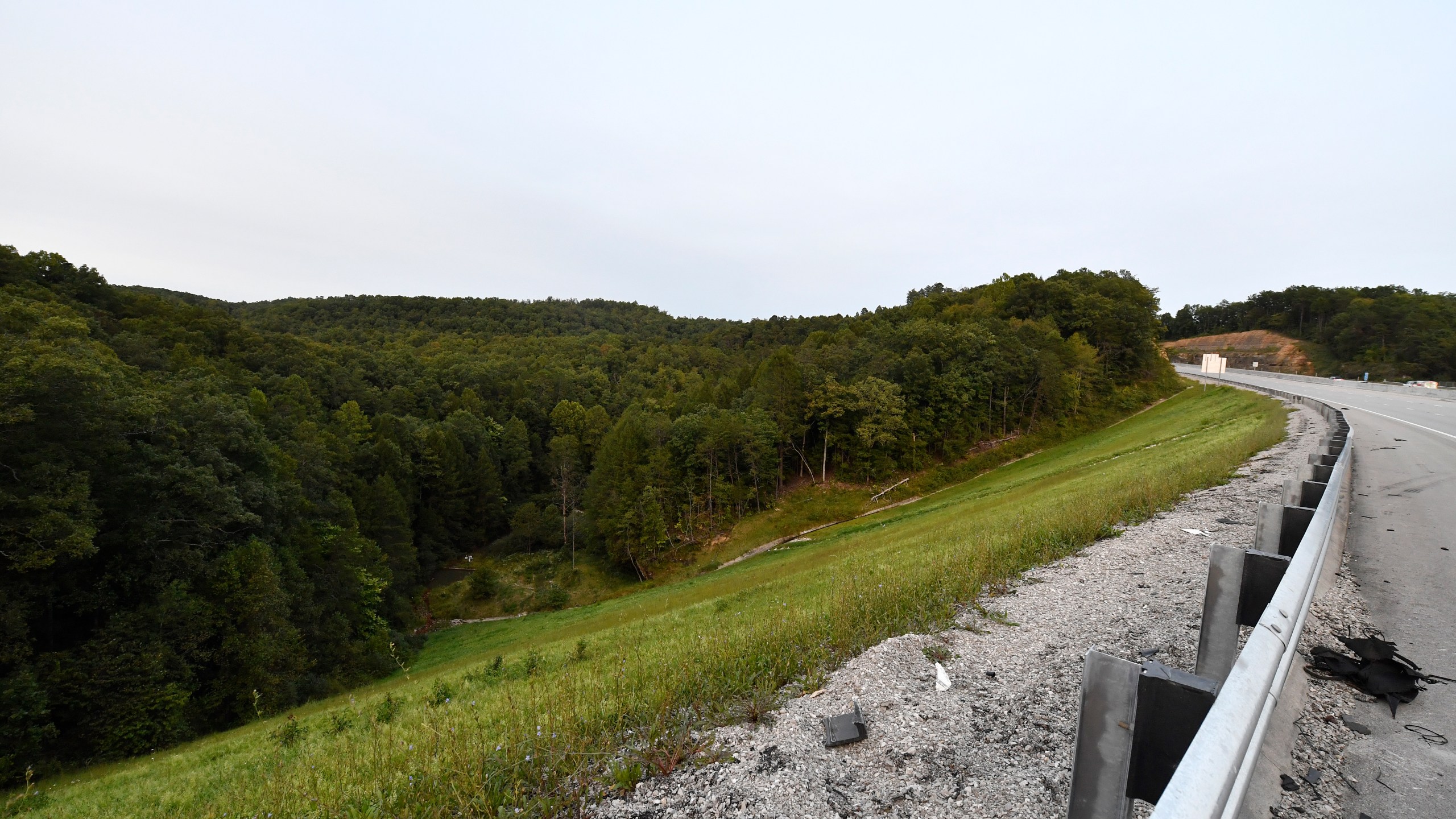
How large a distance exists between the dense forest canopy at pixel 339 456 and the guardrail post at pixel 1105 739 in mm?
25495

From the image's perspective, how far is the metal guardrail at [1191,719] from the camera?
139cm

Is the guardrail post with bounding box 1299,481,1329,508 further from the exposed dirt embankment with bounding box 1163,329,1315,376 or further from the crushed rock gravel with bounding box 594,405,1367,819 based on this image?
the exposed dirt embankment with bounding box 1163,329,1315,376

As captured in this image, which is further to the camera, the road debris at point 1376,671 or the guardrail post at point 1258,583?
the road debris at point 1376,671

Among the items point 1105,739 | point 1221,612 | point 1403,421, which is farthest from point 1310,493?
point 1403,421

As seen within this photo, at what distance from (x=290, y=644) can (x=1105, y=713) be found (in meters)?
30.3

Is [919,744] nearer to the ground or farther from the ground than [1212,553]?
nearer to the ground

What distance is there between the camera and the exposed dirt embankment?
83750mm

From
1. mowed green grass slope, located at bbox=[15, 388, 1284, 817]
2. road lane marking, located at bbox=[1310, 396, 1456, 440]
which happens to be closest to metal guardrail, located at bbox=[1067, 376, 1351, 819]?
mowed green grass slope, located at bbox=[15, 388, 1284, 817]

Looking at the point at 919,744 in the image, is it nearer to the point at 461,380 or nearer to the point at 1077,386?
the point at 1077,386

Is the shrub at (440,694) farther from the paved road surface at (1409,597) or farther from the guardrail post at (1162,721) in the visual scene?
the paved road surface at (1409,597)

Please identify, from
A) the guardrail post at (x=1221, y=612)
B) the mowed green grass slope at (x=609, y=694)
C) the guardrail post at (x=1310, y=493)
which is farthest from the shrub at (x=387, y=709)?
the guardrail post at (x=1310, y=493)

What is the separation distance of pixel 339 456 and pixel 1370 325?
394 feet

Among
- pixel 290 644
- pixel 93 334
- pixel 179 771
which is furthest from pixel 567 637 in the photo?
pixel 93 334

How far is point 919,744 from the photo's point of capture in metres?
4.16
